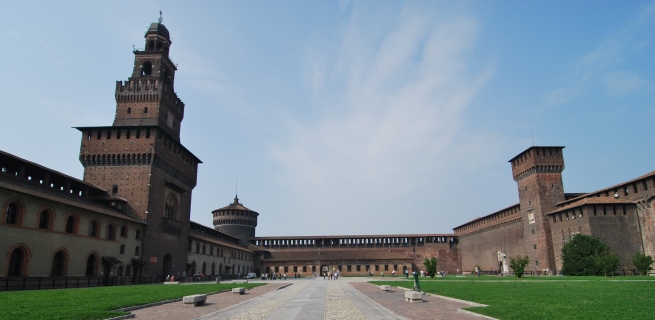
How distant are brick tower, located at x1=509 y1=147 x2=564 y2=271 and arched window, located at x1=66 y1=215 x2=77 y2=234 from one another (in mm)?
46632

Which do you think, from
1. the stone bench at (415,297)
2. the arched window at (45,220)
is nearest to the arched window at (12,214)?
the arched window at (45,220)

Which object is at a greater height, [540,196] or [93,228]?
[540,196]

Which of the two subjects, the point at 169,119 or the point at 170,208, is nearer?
the point at 170,208

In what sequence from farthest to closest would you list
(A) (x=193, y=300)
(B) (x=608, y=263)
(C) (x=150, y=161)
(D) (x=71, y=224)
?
1. (C) (x=150, y=161)
2. (B) (x=608, y=263)
3. (D) (x=71, y=224)
4. (A) (x=193, y=300)

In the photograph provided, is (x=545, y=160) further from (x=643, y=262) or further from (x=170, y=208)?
(x=170, y=208)

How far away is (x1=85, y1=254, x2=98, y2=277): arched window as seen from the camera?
99.2ft

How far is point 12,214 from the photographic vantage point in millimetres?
24094

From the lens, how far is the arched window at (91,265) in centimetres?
3023

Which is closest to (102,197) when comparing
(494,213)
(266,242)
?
(266,242)

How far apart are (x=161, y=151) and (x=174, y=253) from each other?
1056cm

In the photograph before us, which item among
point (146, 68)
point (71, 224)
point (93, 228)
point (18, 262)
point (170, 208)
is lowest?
point (18, 262)

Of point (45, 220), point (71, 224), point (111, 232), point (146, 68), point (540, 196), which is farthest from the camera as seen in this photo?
point (540, 196)

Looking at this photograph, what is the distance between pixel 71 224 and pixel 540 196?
4794 centimetres

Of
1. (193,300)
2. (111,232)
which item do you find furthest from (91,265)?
(193,300)
